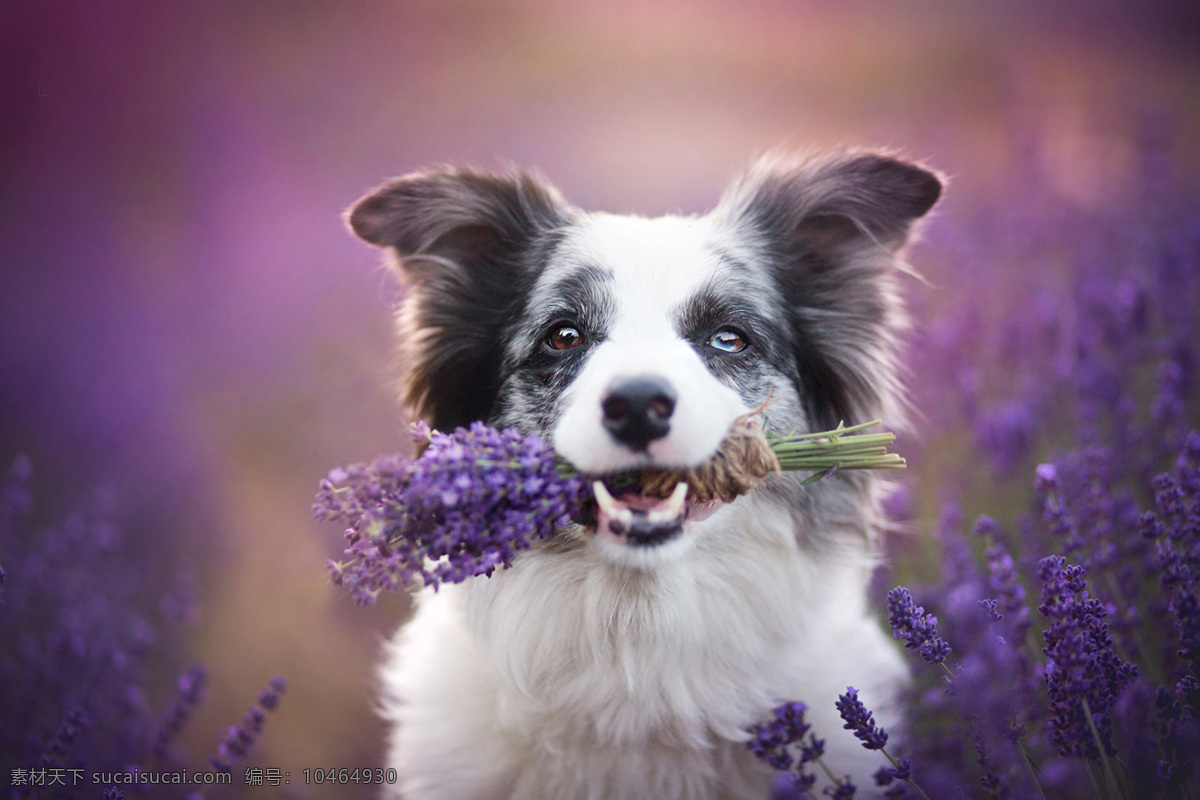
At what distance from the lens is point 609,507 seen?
6.40 feet

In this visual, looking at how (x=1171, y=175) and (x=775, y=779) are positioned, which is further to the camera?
(x=1171, y=175)

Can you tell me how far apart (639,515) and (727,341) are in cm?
71

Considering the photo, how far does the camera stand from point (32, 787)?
7.18 feet

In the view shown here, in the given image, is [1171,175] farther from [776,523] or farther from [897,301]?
[776,523]

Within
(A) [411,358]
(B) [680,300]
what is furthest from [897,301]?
(A) [411,358]

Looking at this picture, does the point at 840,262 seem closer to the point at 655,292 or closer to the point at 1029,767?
the point at 655,292

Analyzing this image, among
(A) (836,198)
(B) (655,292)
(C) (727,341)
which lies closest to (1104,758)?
(C) (727,341)

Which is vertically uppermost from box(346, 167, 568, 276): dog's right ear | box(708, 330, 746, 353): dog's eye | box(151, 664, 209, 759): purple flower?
box(346, 167, 568, 276): dog's right ear

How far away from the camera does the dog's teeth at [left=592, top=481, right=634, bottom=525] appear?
6.37 feet

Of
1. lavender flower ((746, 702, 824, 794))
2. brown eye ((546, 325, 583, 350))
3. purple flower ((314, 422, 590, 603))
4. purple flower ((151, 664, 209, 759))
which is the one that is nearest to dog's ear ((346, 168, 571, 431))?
brown eye ((546, 325, 583, 350))

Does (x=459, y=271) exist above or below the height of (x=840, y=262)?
below

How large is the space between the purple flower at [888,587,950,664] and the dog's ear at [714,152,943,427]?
3.20 ft

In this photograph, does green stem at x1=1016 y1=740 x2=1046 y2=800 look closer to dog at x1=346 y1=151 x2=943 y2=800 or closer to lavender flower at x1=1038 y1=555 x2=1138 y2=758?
lavender flower at x1=1038 y1=555 x2=1138 y2=758

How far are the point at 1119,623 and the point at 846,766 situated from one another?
0.87 metres
